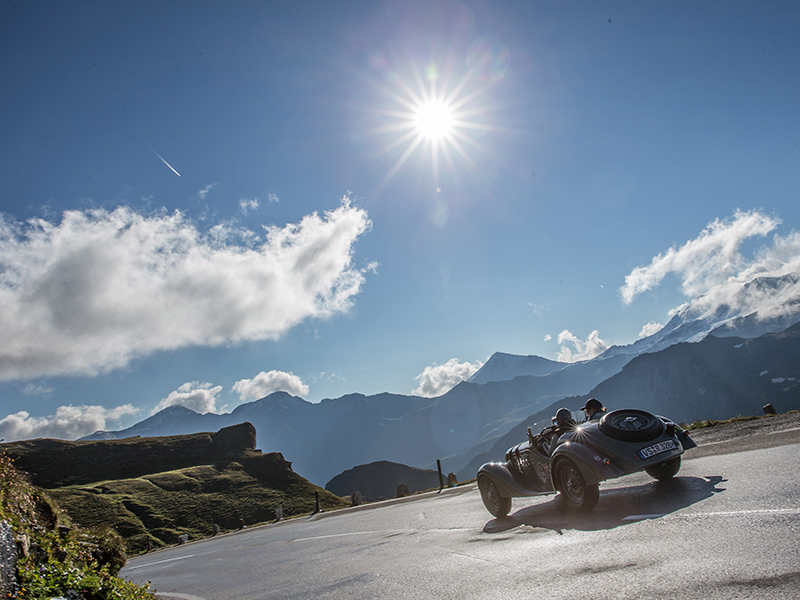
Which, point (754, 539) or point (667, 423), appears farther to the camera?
point (667, 423)

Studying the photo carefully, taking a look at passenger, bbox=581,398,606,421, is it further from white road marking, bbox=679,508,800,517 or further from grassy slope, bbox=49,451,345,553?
grassy slope, bbox=49,451,345,553

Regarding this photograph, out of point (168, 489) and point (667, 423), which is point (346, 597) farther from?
point (168, 489)

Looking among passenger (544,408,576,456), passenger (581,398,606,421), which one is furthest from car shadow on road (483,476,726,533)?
passenger (581,398,606,421)

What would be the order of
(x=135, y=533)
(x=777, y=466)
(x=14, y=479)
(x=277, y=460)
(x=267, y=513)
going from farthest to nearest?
(x=277, y=460), (x=267, y=513), (x=135, y=533), (x=14, y=479), (x=777, y=466)

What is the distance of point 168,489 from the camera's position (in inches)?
3858

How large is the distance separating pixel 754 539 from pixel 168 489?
117012 mm

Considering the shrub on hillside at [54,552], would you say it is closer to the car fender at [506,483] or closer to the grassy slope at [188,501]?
the car fender at [506,483]

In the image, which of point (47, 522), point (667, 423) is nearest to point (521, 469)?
point (667, 423)

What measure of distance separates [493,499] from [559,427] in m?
2.08

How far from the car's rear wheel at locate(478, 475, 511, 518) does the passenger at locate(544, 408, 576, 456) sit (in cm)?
139

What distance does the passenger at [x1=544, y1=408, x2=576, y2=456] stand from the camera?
6.88 meters

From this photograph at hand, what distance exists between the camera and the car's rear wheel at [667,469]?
6777 mm

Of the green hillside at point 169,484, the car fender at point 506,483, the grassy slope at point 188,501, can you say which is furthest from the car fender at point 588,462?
the grassy slope at point 188,501

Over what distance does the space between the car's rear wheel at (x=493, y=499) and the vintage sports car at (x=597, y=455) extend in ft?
0.99
